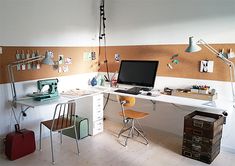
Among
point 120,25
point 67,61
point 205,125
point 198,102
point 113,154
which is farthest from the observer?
point 120,25

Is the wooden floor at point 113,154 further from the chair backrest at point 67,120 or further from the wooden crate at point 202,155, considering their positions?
the chair backrest at point 67,120

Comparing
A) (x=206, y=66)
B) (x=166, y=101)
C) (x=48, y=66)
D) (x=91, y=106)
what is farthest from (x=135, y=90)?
(x=48, y=66)

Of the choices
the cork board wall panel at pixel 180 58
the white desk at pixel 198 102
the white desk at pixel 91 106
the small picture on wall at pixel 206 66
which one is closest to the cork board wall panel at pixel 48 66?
the white desk at pixel 91 106

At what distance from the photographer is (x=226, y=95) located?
3.10 metres

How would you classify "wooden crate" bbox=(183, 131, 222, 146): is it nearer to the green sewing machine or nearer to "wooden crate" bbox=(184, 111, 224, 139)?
"wooden crate" bbox=(184, 111, 224, 139)

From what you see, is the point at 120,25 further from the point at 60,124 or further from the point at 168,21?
the point at 60,124

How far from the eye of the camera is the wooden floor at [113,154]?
2809mm

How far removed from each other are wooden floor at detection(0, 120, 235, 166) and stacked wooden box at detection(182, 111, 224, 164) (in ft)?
0.32

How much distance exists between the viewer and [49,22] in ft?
11.3

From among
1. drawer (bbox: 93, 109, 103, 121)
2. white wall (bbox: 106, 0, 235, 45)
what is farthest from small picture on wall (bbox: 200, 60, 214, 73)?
drawer (bbox: 93, 109, 103, 121)

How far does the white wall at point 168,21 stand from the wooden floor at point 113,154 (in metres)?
1.61

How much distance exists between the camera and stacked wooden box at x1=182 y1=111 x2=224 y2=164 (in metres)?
2.79

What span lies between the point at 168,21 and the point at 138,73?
A: 3.15ft

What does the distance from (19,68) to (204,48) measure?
2714 millimetres
